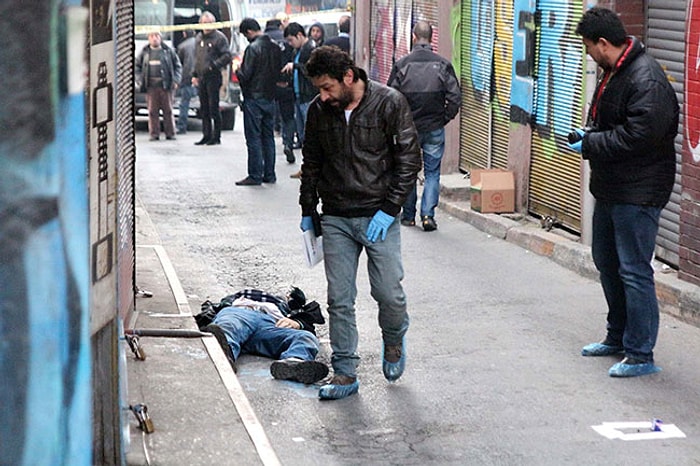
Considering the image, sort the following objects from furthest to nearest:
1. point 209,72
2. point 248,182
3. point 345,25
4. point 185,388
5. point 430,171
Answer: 1. point 345,25
2. point 209,72
3. point 248,182
4. point 430,171
5. point 185,388

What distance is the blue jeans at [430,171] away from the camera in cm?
1295

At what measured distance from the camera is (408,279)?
1057 cm

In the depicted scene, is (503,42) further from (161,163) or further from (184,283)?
(161,163)

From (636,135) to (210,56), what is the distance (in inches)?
597

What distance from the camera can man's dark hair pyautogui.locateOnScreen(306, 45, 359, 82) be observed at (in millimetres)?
6918

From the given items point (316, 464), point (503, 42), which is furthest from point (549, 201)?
point (316, 464)

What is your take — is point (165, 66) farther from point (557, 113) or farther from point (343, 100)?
point (343, 100)

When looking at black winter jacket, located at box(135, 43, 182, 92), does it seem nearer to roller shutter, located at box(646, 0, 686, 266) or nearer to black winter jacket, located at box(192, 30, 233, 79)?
black winter jacket, located at box(192, 30, 233, 79)

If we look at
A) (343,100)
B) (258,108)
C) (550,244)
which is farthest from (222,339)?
(258,108)

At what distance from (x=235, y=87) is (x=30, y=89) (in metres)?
25.0

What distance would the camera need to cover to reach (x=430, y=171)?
13.1m

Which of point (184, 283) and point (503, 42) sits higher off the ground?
point (503, 42)

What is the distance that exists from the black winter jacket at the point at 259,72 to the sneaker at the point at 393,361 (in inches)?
378

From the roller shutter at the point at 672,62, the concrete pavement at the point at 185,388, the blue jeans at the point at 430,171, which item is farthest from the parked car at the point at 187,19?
the concrete pavement at the point at 185,388
